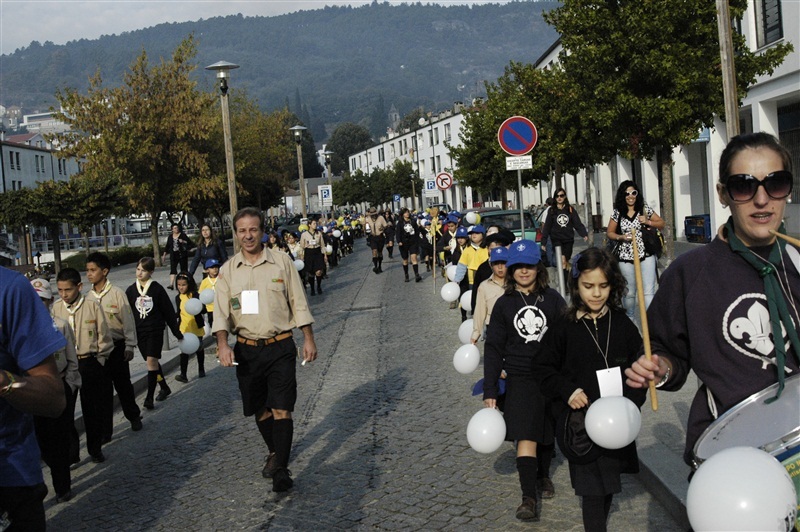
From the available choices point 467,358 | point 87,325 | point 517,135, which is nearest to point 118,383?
point 87,325

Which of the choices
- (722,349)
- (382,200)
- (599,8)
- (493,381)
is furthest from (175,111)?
(382,200)

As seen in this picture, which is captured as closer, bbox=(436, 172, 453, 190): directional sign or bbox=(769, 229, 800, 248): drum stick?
bbox=(769, 229, 800, 248): drum stick

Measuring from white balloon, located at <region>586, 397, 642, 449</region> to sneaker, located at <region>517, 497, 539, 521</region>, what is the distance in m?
1.41

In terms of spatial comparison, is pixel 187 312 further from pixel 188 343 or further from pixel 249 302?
pixel 249 302

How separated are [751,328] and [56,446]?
532 cm

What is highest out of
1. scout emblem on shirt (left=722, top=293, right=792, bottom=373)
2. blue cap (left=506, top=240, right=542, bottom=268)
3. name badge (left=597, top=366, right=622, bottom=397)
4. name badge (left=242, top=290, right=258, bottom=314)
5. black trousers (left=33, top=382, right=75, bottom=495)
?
blue cap (left=506, top=240, right=542, bottom=268)

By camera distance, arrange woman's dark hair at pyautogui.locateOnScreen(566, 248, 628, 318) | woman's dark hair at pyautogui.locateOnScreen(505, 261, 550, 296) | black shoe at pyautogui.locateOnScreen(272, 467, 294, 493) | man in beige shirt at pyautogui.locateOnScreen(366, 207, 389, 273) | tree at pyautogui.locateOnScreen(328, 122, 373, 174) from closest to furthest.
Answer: woman's dark hair at pyautogui.locateOnScreen(566, 248, 628, 318)
woman's dark hair at pyautogui.locateOnScreen(505, 261, 550, 296)
black shoe at pyautogui.locateOnScreen(272, 467, 294, 493)
man in beige shirt at pyautogui.locateOnScreen(366, 207, 389, 273)
tree at pyautogui.locateOnScreen(328, 122, 373, 174)

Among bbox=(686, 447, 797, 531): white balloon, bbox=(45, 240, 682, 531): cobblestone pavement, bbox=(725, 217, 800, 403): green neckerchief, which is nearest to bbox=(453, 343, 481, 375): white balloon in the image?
bbox=(45, 240, 682, 531): cobblestone pavement

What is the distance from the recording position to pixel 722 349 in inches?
110

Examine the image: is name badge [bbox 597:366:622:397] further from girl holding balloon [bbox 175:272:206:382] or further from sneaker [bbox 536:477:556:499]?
girl holding balloon [bbox 175:272:206:382]

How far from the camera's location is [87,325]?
311 inches

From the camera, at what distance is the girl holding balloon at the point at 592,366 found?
Result: 4.33 metres

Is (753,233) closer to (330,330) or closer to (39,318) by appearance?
(39,318)

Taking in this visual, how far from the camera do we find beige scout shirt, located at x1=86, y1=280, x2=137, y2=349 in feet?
27.5
